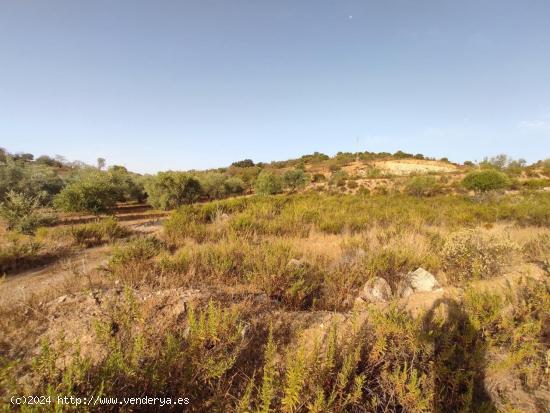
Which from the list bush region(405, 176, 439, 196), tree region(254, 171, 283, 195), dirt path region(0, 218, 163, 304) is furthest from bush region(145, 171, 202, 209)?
bush region(405, 176, 439, 196)

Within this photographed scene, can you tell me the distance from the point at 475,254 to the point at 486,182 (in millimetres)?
22266

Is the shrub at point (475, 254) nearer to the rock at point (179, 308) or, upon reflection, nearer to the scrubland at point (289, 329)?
the scrubland at point (289, 329)

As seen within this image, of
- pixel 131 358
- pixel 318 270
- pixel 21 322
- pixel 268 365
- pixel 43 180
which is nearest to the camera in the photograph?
pixel 268 365

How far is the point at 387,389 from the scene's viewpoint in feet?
6.89

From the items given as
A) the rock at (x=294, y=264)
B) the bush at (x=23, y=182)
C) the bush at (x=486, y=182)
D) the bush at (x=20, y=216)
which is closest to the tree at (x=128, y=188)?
the bush at (x=23, y=182)

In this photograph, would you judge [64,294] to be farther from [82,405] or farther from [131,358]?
[82,405]

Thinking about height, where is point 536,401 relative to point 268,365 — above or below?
below

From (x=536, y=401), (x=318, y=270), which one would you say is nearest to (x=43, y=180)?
(x=318, y=270)

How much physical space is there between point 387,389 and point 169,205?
20173 millimetres

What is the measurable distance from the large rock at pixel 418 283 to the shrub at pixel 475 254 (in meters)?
0.54

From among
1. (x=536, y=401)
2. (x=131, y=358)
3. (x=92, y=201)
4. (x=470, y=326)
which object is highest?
(x=92, y=201)

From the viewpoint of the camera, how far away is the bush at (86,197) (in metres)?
13.7

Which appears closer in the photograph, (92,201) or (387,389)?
(387,389)

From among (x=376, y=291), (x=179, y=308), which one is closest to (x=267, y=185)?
(x=376, y=291)
